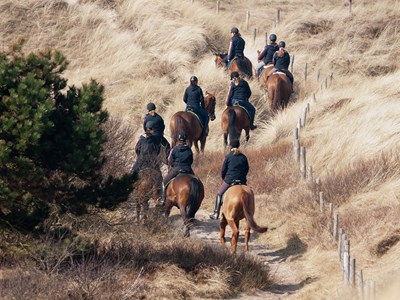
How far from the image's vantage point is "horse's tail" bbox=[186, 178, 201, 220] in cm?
1905

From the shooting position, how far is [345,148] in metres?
23.4

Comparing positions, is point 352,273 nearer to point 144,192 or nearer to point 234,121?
point 144,192

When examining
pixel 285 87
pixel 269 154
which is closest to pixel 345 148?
pixel 269 154

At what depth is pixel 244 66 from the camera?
32.6m

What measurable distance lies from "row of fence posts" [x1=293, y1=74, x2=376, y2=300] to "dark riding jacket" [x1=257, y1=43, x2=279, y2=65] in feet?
14.7

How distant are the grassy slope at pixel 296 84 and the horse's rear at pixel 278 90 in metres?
0.51

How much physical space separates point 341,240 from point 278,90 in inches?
557

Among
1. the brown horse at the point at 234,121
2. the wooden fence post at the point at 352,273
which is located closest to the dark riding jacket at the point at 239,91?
the brown horse at the point at 234,121

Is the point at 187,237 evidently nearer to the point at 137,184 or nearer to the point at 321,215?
the point at 137,184

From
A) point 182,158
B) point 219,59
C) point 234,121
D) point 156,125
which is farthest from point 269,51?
point 182,158

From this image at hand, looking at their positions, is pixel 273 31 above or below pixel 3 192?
above

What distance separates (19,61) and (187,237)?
5035 millimetres

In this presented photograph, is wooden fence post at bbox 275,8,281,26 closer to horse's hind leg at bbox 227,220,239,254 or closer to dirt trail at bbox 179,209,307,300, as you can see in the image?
dirt trail at bbox 179,209,307,300

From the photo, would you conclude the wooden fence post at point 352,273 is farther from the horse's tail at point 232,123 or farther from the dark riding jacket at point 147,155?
the horse's tail at point 232,123
